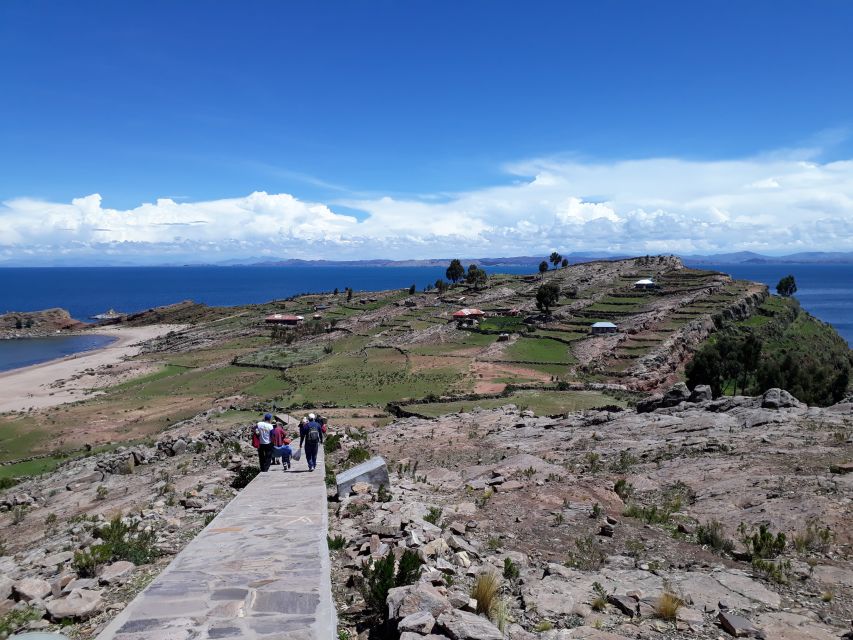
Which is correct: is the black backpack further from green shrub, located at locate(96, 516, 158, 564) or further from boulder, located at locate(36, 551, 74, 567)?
boulder, located at locate(36, 551, 74, 567)

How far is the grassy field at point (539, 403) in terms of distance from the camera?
3381cm

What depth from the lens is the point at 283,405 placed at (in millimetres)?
39062

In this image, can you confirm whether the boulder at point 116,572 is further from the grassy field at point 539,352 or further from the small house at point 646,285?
the small house at point 646,285

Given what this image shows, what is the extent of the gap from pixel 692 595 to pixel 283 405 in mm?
34743

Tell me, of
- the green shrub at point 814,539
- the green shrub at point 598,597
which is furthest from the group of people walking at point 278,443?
the green shrub at point 814,539

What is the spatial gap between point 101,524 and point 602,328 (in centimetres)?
5813

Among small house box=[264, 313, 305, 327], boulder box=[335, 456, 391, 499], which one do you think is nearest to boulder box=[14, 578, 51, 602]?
boulder box=[335, 456, 391, 499]

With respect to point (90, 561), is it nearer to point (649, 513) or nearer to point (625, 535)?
point (625, 535)

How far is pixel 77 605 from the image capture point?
7.37 meters

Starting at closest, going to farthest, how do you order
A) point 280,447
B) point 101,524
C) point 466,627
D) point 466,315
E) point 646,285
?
1. point 466,627
2. point 101,524
3. point 280,447
4. point 466,315
5. point 646,285

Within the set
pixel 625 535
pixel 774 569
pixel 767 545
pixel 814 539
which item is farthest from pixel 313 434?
pixel 814 539

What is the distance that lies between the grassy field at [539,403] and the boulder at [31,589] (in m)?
25.7

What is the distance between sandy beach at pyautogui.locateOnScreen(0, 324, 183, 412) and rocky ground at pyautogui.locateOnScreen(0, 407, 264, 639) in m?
33.8

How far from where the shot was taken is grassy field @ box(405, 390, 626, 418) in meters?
33.8
